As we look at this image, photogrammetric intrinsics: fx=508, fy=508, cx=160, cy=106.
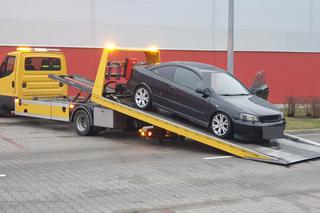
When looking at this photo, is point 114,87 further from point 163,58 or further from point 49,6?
point 163,58

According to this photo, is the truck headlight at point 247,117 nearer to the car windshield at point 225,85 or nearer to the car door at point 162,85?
the car windshield at point 225,85

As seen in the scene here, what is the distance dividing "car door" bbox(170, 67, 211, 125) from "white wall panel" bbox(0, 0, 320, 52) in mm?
9479

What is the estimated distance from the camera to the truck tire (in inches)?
521

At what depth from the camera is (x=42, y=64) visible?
625 inches

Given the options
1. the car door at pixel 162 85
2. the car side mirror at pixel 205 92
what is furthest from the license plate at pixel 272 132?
the car door at pixel 162 85

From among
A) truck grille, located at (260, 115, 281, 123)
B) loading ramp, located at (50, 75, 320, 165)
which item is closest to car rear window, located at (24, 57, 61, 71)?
loading ramp, located at (50, 75, 320, 165)

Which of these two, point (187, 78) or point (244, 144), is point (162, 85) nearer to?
point (187, 78)

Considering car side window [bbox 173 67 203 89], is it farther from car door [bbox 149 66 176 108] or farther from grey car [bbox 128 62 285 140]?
car door [bbox 149 66 176 108]

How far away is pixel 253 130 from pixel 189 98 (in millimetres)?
1658

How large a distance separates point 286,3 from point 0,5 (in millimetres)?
14678

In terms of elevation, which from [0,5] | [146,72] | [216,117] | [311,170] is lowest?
[311,170]

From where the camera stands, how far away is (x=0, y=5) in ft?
62.3

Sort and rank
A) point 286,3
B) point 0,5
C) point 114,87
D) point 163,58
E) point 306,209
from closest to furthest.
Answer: point 306,209
point 114,87
point 0,5
point 163,58
point 286,3

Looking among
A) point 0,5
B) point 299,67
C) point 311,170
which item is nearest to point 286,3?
point 299,67
